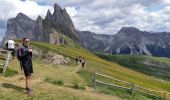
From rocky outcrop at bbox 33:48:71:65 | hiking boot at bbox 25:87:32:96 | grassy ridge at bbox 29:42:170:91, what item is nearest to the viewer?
hiking boot at bbox 25:87:32:96

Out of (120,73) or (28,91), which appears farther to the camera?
(120,73)

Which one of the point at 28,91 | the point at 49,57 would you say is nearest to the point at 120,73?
the point at 49,57

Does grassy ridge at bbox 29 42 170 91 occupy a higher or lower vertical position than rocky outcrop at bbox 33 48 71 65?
lower

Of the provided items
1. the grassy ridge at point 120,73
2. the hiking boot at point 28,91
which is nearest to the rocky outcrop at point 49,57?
the grassy ridge at point 120,73

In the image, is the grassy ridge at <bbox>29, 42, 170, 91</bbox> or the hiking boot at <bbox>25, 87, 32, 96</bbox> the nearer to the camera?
the hiking boot at <bbox>25, 87, 32, 96</bbox>

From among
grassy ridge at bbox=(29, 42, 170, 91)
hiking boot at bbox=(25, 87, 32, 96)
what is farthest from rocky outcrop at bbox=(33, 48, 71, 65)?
hiking boot at bbox=(25, 87, 32, 96)

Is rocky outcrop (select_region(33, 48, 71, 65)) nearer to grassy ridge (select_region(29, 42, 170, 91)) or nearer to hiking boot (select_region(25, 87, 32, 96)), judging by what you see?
grassy ridge (select_region(29, 42, 170, 91))

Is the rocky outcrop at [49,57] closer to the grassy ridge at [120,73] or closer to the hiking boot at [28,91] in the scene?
the grassy ridge at [120,73]

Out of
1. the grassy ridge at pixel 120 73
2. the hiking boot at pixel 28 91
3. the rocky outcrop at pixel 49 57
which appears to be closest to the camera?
the hiking boot at pixel 28 91

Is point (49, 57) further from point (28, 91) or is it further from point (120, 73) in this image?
point (28, 91)

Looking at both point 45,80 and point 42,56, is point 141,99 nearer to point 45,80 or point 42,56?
point 45,80

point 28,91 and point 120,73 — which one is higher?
point 28,91

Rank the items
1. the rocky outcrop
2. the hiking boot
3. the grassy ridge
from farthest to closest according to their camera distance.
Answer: the rocky outcrop
the grassy ridge
the hiking boot

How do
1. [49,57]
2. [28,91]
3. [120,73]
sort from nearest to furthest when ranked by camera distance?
[28,91], [49,57], [120,73]
